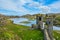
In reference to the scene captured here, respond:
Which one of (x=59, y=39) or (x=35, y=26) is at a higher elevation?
(x=35, y=26)

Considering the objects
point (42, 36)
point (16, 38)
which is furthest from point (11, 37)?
point (42, 36)

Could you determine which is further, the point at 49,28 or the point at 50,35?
the point at 49,28

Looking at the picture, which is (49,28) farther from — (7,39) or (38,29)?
(7,39)

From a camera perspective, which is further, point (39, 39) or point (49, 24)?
point (49, 24)

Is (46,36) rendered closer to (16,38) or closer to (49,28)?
(49,28)

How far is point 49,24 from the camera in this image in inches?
2630

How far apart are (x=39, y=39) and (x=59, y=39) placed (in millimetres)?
9387

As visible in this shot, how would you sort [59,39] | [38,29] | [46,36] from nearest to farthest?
[46,36] → [59,39] → [38,29]

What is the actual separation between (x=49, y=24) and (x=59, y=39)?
8070 millimetres

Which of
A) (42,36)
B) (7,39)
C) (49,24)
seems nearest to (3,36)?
(7,39)

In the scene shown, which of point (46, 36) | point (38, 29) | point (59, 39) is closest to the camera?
point (46, 36)

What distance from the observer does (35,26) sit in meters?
73.2

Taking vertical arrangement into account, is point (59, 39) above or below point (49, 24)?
below

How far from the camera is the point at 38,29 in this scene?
70.9 meters
